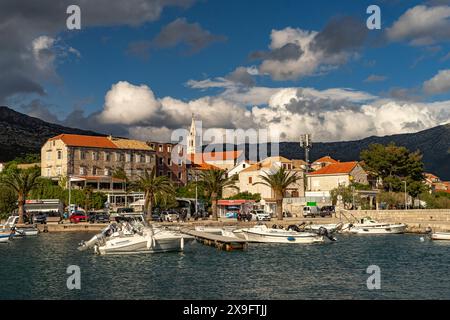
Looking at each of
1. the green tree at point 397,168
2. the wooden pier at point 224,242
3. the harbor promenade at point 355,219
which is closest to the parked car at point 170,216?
the harbor promenade at point 355,219

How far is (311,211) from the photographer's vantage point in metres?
110

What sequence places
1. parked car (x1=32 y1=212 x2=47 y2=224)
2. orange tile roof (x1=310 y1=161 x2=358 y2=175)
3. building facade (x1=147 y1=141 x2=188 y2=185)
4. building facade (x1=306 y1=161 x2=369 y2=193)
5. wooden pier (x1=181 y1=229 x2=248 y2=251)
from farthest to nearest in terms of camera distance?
building facade (x1=147 y1=141 x2=188 y2=185)
orange tile roof (x1=310 y1=161 x2=358 y2=175)
building facade (x1=306 y1=161 x2=369 y2=193)
parked car (x1=32 y1=212 x2=47 y2=224)
wooden pier (x1=181 y1=229 x2=248 y2=251)

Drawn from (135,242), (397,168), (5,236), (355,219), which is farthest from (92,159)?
(135,242)

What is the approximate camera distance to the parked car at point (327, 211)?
107781 millimetres

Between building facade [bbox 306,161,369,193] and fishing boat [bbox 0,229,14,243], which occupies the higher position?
building facade [bbox 306,161,369,193]

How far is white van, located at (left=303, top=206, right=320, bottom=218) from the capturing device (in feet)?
350

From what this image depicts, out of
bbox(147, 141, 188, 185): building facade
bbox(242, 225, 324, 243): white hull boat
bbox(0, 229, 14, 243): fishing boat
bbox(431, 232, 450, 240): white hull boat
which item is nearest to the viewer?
bbox(242, 225, 324, 243): white hull boat

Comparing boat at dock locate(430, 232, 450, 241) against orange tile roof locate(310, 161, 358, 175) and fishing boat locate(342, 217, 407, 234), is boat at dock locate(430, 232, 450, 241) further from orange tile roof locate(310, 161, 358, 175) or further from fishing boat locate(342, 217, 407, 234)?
orange tile roof locate(310, 161, 358, 175)

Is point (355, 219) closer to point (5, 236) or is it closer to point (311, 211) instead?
point (311, 211)

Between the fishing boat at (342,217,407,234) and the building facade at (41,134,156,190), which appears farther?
the building facade at (41,134,156,190)

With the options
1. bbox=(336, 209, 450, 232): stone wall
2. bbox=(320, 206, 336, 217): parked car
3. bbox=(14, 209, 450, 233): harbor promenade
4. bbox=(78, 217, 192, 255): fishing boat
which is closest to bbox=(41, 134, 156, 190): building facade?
bbox=(14, 209, 450, 233): harbor promenade

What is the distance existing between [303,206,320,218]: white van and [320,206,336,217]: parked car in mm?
1039

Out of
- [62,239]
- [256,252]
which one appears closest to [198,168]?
[62,239]

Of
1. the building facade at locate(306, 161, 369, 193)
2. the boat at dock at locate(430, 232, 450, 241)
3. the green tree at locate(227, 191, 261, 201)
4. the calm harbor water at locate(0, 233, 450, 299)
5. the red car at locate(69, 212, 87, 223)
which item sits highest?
the building facade at locate(306, 161, 369, 193)
